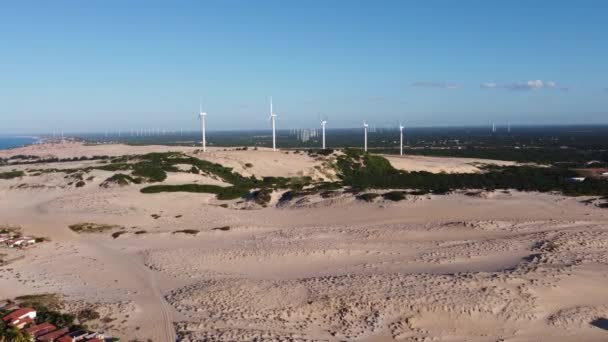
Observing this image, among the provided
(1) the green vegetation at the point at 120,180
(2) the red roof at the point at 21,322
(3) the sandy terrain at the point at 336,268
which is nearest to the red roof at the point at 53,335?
(2) the red roof at the point at 21,322

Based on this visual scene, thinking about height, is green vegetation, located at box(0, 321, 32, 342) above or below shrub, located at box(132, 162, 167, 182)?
below

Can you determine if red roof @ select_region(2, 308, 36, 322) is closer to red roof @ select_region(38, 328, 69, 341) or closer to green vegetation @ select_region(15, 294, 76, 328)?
green vegetation @ select_region(15, 294, 76, 328)

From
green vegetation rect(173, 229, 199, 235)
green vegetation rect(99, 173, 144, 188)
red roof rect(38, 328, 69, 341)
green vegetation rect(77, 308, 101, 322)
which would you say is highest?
green vegetation rect(99, 173, 144, 188)

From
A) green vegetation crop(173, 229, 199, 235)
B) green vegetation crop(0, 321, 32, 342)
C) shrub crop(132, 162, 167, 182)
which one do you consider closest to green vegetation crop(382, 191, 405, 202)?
green vegetation crop(173, 229, 199, 235)

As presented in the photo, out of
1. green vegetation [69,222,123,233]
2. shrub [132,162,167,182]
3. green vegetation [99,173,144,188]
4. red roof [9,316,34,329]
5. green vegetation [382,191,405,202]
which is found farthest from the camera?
shrub [132,162,167,182]

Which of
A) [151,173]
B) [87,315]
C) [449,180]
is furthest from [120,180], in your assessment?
[449,180]

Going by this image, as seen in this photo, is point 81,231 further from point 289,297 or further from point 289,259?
point 289,297

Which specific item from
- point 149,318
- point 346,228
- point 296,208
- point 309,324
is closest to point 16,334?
point 149,318
